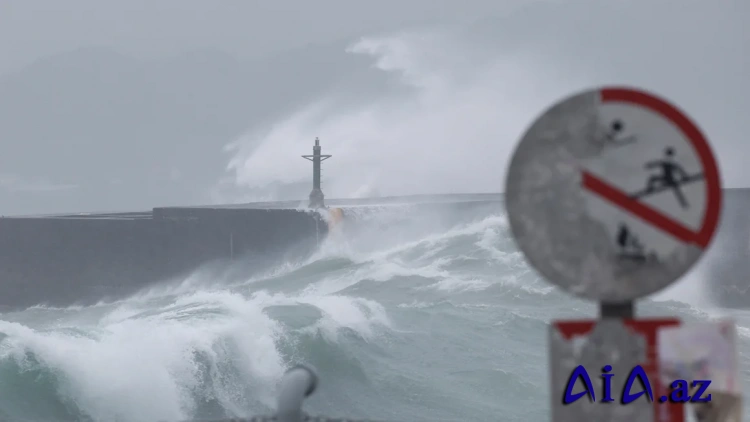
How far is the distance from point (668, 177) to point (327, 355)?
12.7 metres

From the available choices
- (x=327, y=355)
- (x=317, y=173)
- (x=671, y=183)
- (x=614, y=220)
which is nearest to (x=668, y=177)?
(x=671, y=183)

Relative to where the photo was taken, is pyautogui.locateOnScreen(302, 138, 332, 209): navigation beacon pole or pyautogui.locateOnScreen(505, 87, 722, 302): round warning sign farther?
pyautogui.locateOnScreen(302, 138, 332, 209): navigation beacon pole

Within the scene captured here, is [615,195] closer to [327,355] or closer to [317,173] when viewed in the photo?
[327,355]

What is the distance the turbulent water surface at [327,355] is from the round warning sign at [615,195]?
9.33m

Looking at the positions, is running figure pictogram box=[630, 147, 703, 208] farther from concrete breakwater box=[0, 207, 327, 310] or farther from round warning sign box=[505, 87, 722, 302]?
concrete breakwater box=[0, 207, 327, 310]

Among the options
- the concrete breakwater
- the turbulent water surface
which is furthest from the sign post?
the concrete breakwater

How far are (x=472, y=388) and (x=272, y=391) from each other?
274 cm

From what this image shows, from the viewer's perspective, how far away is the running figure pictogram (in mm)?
1727

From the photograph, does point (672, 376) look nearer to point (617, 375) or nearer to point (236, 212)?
point (617, 375)

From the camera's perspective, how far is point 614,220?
1750 mm

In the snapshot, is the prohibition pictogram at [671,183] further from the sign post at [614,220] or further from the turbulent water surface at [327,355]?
the turbulent water surface at [327,355]

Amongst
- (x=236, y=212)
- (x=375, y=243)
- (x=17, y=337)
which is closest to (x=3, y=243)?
(x=236, y=212)

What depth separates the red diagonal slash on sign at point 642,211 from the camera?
1.71m

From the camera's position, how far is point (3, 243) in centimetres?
3038
